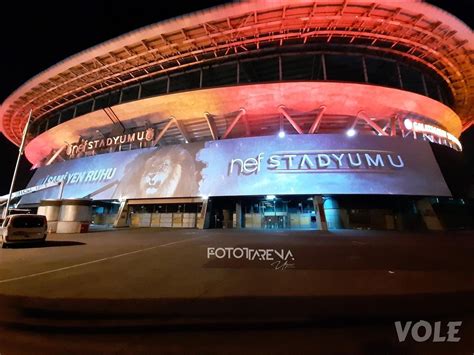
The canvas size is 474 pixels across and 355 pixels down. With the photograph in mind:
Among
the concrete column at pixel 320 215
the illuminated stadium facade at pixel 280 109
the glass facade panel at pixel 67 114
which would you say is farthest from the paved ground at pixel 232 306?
the glass facade panel at pixel 67 114

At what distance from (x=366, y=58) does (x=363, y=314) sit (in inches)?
1159

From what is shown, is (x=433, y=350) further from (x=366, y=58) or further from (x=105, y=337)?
(x=366, y=58)

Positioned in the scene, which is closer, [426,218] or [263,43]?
[426,218]

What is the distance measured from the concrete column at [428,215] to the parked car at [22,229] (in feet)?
98.8

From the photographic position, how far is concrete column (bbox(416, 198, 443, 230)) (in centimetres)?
2109

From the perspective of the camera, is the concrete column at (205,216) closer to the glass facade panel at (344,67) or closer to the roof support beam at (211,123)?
the roof support beam at (211,123)

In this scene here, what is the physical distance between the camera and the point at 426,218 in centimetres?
2170

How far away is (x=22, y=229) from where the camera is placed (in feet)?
40.7

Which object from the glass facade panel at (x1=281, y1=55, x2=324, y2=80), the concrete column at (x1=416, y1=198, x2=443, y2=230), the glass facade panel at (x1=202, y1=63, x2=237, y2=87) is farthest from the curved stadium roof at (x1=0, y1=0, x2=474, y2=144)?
the concrete column at (x1=416, y1=198, x2=443, y2=230)

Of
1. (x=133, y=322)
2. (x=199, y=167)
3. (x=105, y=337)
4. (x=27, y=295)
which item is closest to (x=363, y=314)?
(x=133, y=322)

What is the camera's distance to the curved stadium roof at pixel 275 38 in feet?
68.8

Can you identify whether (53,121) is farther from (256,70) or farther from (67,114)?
(256,70)

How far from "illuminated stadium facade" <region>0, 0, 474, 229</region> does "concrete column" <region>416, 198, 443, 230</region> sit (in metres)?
0.11

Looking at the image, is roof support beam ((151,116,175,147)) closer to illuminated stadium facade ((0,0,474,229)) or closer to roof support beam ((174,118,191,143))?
roof support beam ((174,118,191,143))
